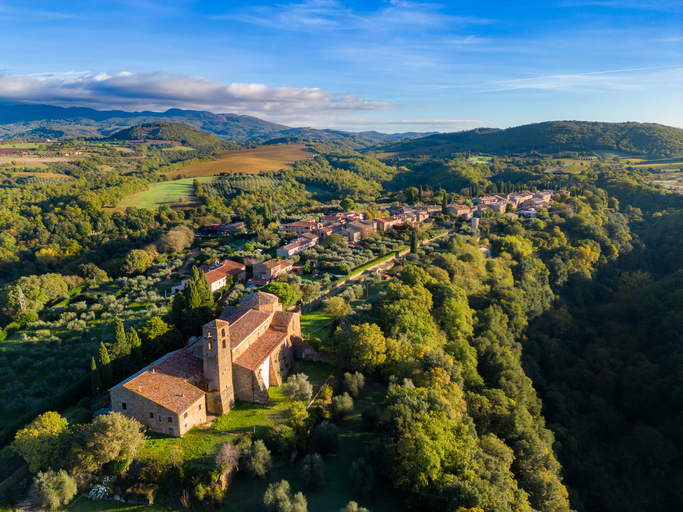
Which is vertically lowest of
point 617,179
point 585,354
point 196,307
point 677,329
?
point 585,354

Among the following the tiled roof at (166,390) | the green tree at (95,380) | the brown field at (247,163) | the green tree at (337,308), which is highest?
the brown field at (247,163)

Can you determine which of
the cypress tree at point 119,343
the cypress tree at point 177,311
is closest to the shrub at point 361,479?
the cypress tree at point 119,343

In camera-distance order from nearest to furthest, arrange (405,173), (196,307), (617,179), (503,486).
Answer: (503,486)
(196,307)
(617,179)
(405,173)

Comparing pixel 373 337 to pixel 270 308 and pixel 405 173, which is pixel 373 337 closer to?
pixel 270 308

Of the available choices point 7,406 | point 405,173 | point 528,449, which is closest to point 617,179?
point 405,173

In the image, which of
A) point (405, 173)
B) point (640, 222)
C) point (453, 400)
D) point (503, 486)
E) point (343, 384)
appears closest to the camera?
point (503, 486)

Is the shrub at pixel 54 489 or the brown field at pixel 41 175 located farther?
the brown field at pixel 41 175

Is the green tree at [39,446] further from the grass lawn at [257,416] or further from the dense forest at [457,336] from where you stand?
the grass lawn at [257,416]
